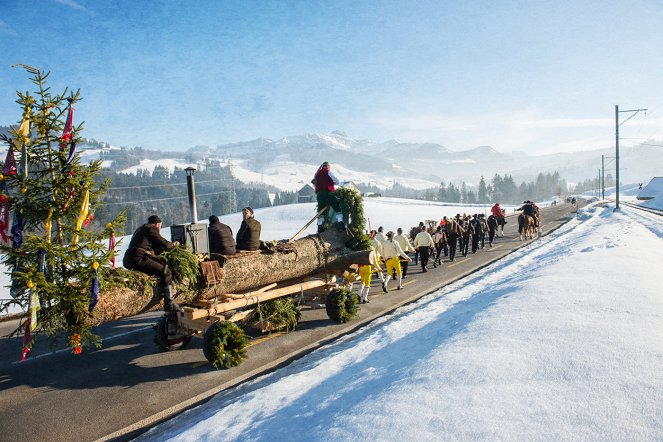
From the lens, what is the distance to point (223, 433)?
4.48 metres

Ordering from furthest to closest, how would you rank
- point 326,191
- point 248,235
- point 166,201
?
point 166,201, point 326,191, point 248,235

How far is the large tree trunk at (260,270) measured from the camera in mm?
6129

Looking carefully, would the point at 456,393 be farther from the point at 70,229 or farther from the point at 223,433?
the point at 70,229

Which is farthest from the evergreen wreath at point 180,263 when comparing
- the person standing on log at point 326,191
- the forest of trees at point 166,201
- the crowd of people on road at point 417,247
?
the forest of trees at point 166,201

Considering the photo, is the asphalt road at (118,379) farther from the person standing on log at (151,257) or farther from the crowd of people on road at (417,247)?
the crowd of people on road at (417,247)

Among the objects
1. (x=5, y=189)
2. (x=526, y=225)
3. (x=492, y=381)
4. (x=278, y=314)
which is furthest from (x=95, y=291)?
(x=526, y=225)

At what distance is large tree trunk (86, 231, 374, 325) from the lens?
20.1 feet

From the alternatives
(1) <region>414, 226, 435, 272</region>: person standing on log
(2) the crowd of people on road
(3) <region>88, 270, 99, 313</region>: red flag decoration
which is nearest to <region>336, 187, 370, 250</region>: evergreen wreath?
(2) the crowd of people on road

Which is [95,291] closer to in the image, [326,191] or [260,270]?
[260,270]

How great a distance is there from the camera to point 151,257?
6.58 metres

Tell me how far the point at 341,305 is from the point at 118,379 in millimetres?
4634

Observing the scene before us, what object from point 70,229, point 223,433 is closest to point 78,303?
point 70,229

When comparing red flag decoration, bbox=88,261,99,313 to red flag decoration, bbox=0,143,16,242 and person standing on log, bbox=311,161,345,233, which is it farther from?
person standing on log, bbox=311,161,345,233

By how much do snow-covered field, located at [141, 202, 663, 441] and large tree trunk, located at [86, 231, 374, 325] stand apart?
1.92 meters
